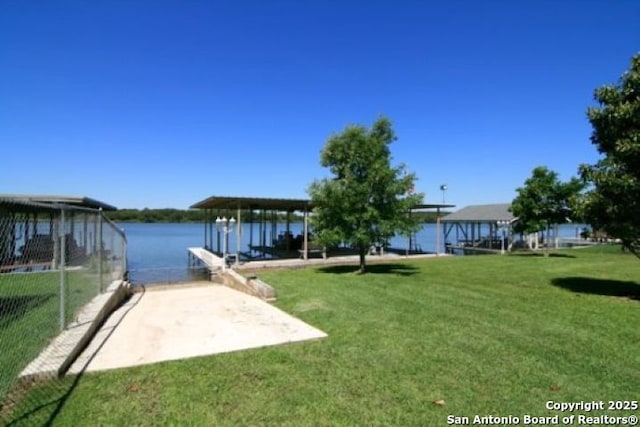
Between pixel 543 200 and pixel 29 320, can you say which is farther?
pixel 543 200

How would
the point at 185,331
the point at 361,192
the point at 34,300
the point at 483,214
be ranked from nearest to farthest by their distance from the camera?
the point at 185,331 < the point at 34,300 < the point at 361,192 < the point at 483,214

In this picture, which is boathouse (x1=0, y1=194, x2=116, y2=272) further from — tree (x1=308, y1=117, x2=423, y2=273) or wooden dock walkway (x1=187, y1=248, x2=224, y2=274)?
tree (x1=308, y1=117, x2=423, y2=273)

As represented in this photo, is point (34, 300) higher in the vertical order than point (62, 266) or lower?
lower

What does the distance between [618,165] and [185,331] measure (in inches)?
367

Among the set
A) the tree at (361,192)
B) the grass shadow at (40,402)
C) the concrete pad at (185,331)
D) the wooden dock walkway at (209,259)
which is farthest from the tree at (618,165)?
the wooden dock walkway at (209,259)

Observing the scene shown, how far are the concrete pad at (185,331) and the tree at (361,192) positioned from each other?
470 cm

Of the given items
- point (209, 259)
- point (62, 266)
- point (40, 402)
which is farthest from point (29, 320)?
point (209, 259)

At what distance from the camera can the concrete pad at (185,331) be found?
498 centimetres

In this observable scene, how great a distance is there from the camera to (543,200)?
69.3 ft

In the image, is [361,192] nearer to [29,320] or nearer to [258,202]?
[258,202]

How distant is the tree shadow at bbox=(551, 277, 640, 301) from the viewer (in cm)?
925

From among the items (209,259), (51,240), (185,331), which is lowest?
(185,331)

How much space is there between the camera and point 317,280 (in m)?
11.4

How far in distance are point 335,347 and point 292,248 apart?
56.2ft
